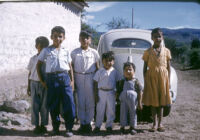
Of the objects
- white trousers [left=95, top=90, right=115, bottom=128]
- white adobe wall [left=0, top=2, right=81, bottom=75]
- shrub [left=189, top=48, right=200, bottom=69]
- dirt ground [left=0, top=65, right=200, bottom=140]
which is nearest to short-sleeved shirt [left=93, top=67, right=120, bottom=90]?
white trousers [left=95, top=90, right=115, bottom=128]

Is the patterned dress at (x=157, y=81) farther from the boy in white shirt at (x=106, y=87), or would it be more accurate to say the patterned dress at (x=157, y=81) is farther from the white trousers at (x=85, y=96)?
the white trousers at (x=85, y=96)

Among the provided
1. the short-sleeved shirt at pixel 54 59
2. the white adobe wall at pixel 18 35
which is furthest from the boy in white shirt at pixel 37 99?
the white adobe wall at pixel 18 35

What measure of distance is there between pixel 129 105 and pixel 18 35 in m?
7.77

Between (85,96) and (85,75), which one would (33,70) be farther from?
(85,96)

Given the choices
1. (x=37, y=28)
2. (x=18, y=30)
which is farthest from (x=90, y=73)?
(x=37, y=28)

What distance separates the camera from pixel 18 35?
10258 mm

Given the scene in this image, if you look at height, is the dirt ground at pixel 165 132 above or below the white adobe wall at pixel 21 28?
below

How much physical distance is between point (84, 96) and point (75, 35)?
15034 millimetres

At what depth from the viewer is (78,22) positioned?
63.1 feet

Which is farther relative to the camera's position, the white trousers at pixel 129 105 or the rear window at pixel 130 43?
the rear window at pixel 130 43

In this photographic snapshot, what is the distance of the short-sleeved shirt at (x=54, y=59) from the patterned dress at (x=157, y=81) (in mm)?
1381

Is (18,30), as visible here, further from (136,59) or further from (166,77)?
(166,77)

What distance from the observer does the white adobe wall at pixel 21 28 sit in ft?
30.1

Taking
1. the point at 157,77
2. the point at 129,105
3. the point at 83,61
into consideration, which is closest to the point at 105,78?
the point at 83,61
